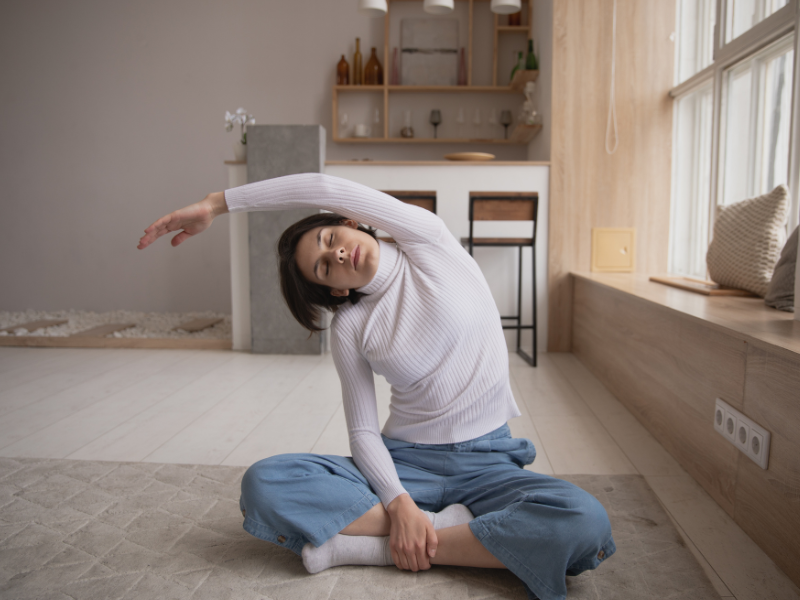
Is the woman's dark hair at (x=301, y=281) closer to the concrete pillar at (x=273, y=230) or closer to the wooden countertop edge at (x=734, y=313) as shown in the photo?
the wooden countertop edge at (x=734, y=313)

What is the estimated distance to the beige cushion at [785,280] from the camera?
186cm

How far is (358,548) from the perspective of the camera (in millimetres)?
1266

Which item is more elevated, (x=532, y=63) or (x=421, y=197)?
(x=532, y=63)

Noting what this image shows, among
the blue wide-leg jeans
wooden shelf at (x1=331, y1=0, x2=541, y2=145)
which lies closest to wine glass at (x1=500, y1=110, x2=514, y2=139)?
wooden shelf at (x1=331, y1=0, x2=541, y2=145)

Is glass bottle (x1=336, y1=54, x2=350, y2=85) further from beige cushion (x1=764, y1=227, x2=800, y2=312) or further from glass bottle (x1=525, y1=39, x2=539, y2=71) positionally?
beige cushion (x1=764, y1=227, x2=800, y2=312)

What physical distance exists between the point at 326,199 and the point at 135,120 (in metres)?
4.91

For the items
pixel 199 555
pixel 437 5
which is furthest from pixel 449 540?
pixel 437 5

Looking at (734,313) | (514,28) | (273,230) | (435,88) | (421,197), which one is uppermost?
(514,28)

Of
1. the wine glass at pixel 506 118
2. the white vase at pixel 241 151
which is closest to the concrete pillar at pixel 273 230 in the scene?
the white vase at pixel 241 151

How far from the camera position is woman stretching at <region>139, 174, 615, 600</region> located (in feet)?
3.76

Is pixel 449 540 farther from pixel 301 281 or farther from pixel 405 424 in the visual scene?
pixel 301 281

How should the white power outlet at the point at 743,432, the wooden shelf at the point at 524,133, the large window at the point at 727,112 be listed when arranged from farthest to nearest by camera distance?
1. the wooden shelf at the point at 524,133
2. the large window at the point at 727,112
3. the white power outlet at the point at 743,432

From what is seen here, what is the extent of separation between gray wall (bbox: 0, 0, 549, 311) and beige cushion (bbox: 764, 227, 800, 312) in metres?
3.48

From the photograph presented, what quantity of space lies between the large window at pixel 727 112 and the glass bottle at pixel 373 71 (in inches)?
97.1
